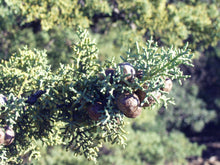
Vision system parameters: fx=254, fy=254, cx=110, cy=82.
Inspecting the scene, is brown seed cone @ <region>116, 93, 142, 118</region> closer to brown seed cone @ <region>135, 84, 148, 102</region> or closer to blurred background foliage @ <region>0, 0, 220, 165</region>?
brown seed cone @ <region>135, 84, 148, 102</region>

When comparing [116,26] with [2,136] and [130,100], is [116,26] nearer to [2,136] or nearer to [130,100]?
[130,100]

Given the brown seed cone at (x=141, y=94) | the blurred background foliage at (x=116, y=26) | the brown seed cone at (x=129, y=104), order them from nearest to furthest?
1. the brown seed cone at (x=129, y=104)
2. the brown seed cone at (x=141, y=94)
3. the blurred background foliage at (x=116, y=26)

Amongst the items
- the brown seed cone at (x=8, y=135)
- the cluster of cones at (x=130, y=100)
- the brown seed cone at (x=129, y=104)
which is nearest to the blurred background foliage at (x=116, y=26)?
the cluster of cones at (x=130, y=100)

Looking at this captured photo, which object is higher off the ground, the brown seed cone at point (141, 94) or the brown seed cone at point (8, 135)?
the brown seed cone at point (141, 94)

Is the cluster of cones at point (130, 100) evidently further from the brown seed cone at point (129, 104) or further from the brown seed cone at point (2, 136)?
the brown seed cone at point (2, 136)

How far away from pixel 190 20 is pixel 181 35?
0.53 meters

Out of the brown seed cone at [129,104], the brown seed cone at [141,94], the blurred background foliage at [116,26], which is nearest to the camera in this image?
the brown seed cone at [129,104]

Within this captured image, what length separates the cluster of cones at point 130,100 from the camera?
2.10 m

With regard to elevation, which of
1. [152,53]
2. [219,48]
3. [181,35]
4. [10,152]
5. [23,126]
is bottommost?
[10,152]

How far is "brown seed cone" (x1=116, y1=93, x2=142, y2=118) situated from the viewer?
209cm

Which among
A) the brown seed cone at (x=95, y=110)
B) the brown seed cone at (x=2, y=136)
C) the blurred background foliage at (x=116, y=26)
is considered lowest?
the brown seed cone at (x=2, y=136)

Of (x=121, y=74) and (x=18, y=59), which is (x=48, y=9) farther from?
(x=121, y=74)

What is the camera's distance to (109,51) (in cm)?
915

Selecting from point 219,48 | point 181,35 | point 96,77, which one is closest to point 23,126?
point 96,77
